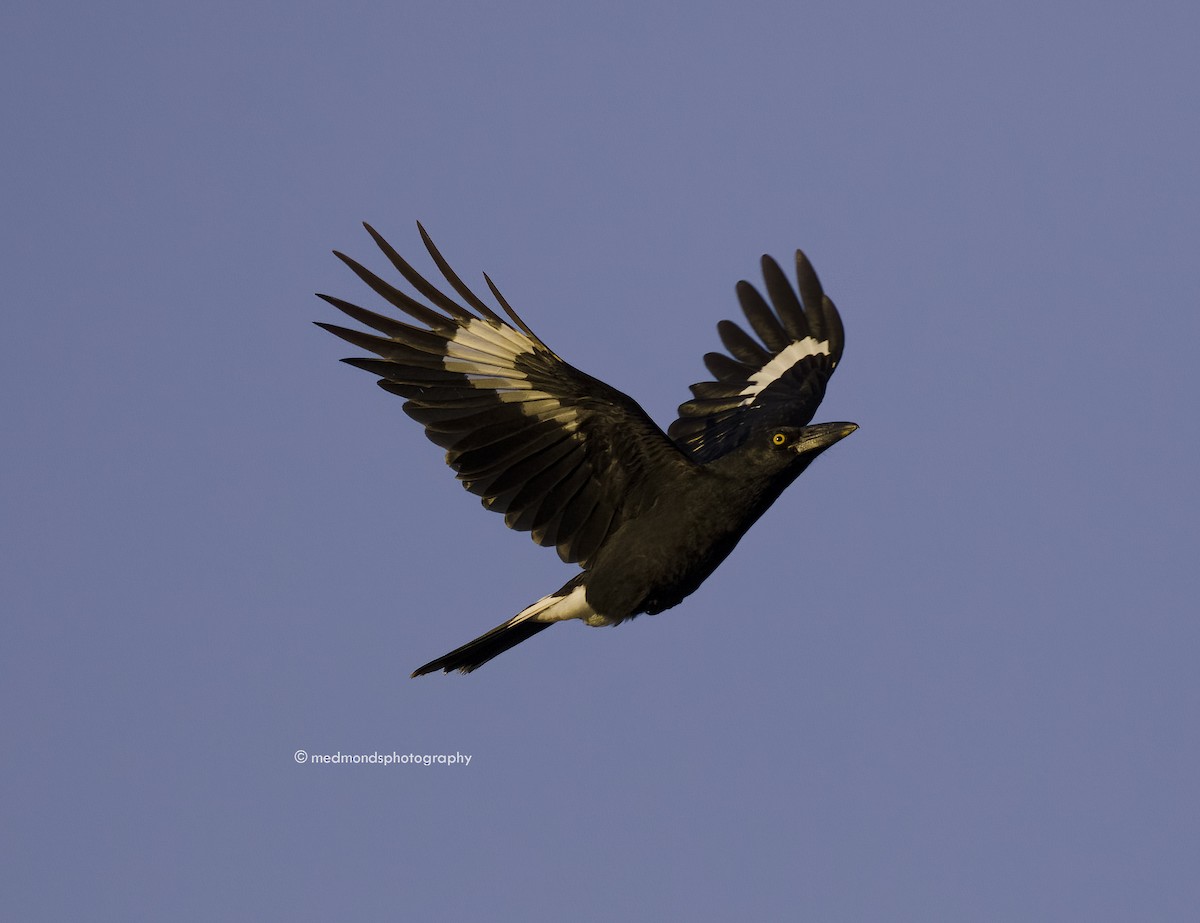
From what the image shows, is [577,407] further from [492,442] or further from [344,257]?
[344,257]

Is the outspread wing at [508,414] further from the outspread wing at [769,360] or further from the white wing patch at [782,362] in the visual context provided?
the white wing patch at [782,362]

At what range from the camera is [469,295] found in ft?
30.8


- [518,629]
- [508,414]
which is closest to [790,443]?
[508,414]

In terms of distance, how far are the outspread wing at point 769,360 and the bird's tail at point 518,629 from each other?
223cm

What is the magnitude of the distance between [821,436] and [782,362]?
9.91 feet

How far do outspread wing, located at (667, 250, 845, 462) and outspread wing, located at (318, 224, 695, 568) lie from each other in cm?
196

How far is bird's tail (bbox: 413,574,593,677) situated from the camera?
31.2 feet

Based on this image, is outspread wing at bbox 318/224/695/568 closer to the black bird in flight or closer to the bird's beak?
the black bird in flight

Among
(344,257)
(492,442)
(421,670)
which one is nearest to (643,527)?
(492,442)

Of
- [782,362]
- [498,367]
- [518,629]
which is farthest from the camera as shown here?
[782,362]

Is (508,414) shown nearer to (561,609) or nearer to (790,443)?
(561,609)

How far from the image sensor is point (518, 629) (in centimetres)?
970

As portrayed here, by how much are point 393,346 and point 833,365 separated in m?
4.01

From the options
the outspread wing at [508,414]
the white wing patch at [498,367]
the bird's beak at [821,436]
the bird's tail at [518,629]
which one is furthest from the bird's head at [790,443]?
the bird's tail at [518,629]
